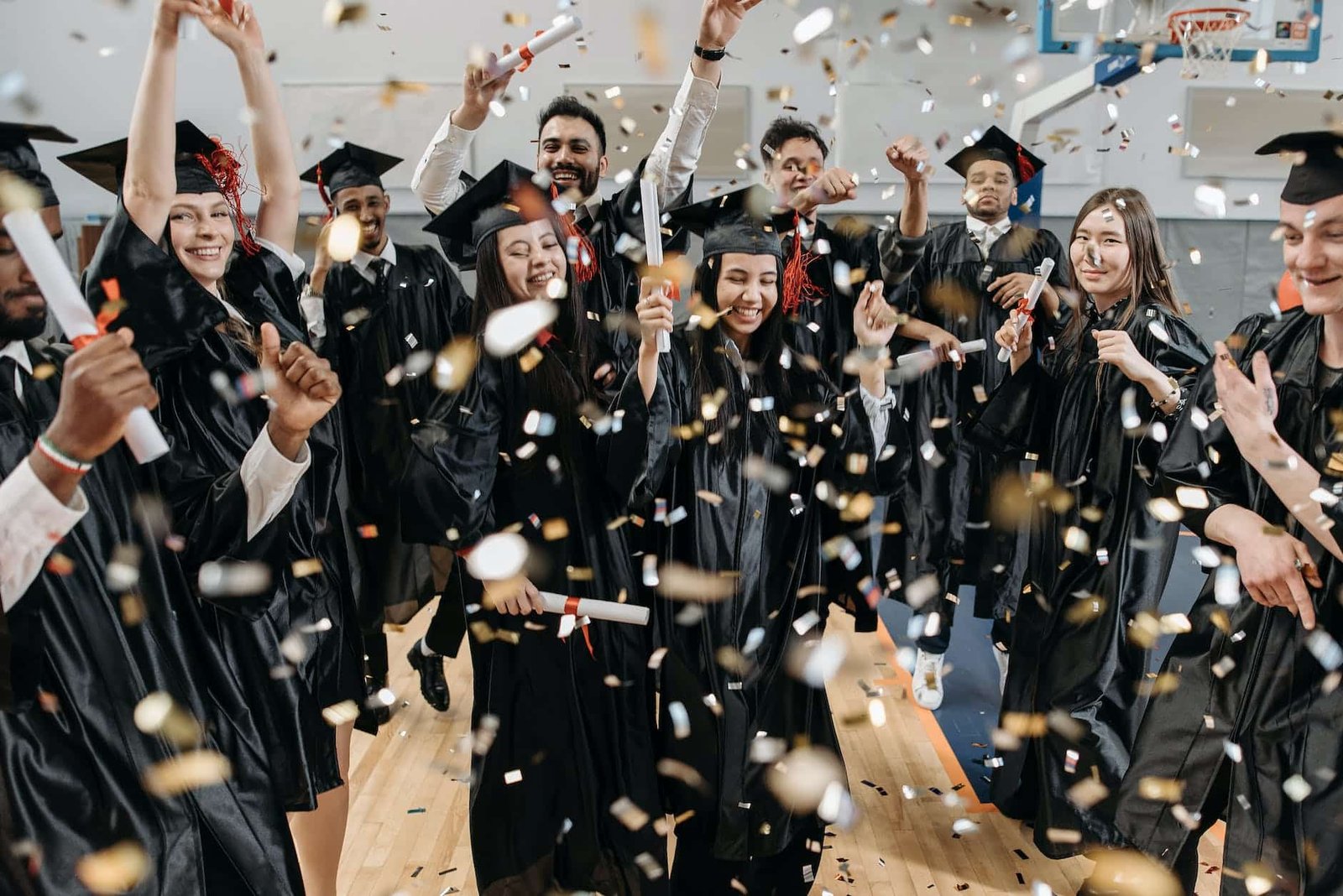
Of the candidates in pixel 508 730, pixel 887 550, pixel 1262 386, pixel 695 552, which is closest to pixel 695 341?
pixel 695 552

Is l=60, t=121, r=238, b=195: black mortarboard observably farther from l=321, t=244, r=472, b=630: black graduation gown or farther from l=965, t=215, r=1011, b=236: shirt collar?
l=965, t=215, r=1011, b=236: shirt collar

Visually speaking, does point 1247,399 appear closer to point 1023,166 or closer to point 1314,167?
point 1314,167

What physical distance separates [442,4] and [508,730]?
22.4 ft

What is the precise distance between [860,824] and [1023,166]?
2599mm

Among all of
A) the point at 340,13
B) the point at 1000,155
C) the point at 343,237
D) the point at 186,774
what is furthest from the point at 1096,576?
the point at 340,13

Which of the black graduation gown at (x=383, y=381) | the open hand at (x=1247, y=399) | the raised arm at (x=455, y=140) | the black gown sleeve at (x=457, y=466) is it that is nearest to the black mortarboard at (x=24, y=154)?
the black gown sleeve at (x=457, y=466)

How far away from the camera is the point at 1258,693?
1.78 meters

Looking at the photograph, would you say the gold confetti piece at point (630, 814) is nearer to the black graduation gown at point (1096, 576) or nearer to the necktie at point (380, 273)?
the black graduation gown at point (1096, 576)

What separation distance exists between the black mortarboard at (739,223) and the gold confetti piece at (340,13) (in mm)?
5598

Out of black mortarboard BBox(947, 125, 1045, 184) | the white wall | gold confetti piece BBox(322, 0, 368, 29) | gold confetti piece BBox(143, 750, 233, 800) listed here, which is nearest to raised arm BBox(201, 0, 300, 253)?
gold confetti piece BBox(143, 750, 233, 800)

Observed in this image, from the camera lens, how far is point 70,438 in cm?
118

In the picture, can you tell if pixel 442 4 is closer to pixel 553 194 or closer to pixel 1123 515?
pixel 553 194

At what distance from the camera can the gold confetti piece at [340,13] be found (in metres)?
6.90

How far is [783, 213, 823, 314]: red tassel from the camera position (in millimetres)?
2730
